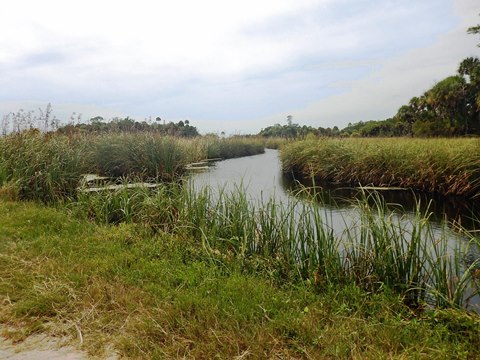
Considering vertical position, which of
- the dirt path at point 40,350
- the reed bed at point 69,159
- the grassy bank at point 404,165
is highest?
the reed bed at point 69,159

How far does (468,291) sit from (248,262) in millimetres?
2532

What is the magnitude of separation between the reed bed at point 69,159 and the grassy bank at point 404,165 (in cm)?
513

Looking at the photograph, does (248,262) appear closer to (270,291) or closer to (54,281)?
(270,291)

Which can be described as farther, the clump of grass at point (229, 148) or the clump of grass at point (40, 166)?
the clump of grass at point (229, 148)

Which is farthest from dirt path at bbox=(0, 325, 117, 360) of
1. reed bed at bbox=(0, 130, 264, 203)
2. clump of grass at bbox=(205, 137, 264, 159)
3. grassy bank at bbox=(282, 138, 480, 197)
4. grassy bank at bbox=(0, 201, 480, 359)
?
clump of grass at bbox=(205, 137, 264, 159)

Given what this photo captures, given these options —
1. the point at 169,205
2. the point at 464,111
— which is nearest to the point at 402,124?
the point at 464,111

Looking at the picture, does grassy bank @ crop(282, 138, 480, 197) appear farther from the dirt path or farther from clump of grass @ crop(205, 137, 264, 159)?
clump of grass @ crop(205, 137, 264, 159)

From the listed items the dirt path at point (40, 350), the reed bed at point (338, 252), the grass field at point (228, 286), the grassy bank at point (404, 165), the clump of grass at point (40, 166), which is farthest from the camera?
the grassy bank at point (404, 165)

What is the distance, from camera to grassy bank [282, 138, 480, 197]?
31.2ft

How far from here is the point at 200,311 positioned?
259cm

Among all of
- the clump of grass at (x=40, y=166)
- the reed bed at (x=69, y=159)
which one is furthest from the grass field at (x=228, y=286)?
the reed bed at (x=69, y=159)

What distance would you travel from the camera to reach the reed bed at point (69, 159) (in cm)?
720

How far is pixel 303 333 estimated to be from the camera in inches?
93.6

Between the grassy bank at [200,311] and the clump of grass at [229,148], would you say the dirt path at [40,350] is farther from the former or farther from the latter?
the clump of grass at [229,148]
